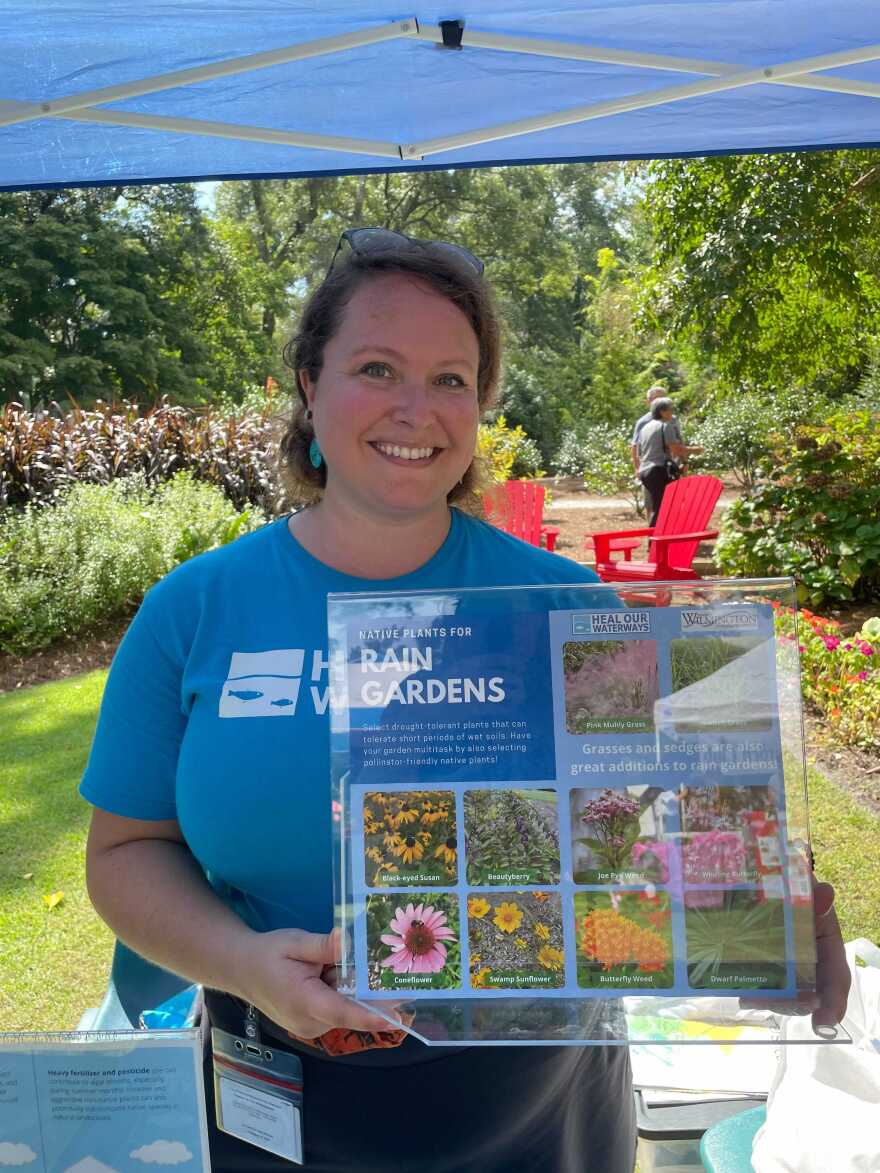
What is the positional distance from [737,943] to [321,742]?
24.2 inches

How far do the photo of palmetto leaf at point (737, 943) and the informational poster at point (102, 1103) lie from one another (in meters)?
0.56

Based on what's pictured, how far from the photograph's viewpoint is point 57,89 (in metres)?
2.38

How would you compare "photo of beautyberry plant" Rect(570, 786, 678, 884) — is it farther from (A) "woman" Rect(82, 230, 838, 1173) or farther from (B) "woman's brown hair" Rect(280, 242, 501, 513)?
(B) "woman's brown hair" Rect(280, 242, 501, 513)

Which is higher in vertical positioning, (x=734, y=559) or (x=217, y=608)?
(x=217, y=608)

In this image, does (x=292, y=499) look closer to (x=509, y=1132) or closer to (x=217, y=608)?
(x=217, y=608)

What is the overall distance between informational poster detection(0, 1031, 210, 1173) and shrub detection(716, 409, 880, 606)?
26.0 ft

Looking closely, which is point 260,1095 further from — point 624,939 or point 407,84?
point 407,84

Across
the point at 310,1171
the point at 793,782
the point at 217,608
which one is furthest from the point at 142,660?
the point at 793,782

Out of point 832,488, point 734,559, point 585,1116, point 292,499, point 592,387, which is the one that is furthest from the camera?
point 592,387

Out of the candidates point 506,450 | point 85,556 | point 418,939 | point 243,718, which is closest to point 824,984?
point 418,939

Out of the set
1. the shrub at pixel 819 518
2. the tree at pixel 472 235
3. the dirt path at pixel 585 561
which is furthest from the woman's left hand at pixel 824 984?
the tree at pixel 472 235

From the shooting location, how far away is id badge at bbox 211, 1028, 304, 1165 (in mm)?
1465

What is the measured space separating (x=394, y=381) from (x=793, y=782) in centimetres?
82

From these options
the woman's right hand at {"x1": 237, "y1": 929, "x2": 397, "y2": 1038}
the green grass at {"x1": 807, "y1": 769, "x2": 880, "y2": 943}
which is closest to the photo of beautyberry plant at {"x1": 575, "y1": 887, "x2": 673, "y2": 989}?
the woman's right hand at {"x1": 237, "y1": 929, "x2": 397, "y2": 1038}
